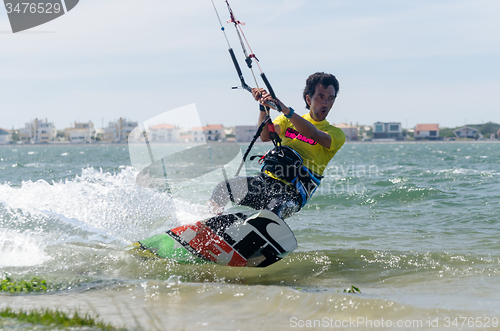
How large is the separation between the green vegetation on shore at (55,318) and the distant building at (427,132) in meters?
155

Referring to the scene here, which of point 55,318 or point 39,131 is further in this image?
point 39,131

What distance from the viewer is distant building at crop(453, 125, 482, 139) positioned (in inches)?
6161

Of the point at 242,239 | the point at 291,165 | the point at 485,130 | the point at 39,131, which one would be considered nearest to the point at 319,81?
the point at 291,165

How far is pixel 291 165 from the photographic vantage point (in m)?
5.13

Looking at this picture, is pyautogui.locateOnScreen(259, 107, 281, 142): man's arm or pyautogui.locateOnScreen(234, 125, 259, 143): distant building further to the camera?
pyautogui.locateOnScreen(234, 125, 259, 143): distant building

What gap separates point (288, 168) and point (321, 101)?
0.89 metres

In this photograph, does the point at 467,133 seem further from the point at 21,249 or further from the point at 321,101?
the point at 21,249

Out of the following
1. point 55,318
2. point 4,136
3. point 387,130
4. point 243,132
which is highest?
point 4,136

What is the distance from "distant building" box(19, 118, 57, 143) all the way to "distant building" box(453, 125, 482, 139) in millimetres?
141533

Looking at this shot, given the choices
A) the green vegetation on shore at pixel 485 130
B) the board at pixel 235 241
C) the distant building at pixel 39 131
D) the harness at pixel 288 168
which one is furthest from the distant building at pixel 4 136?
the harness at pixel 288 168

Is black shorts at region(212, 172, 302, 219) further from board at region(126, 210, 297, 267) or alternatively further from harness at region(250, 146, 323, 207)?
board at region(126, 210, 297, 267)

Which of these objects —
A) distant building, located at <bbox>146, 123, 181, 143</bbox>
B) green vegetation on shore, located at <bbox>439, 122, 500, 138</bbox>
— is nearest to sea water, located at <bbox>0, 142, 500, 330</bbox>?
distant building, located at <bbox>146, 123, 181, 143</bbox>

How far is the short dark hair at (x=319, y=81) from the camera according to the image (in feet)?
17.3

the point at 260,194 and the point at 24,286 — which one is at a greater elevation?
the point at 260,194
